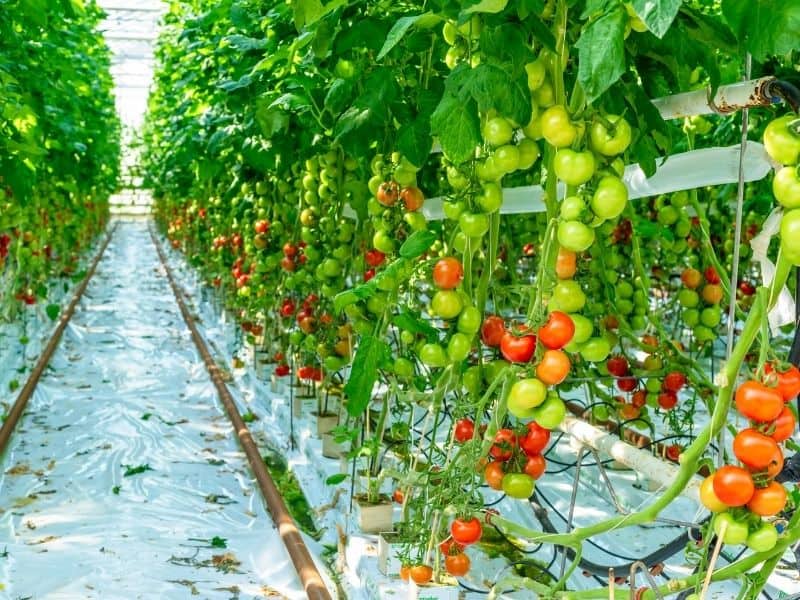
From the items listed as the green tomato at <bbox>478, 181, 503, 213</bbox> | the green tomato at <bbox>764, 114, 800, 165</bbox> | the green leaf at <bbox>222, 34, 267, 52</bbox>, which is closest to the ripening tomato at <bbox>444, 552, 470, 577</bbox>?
the green tomato at <bbox>478, 181, 503, 213</bbox>

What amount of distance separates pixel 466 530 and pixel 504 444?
0.81 feet

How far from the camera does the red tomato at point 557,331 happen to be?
1.42 metres

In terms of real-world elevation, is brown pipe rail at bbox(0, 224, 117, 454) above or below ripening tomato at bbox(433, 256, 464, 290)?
below

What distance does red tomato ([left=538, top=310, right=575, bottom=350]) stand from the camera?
142cm

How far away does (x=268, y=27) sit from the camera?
3285mm

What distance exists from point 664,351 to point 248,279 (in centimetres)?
341

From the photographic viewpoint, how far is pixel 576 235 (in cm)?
139

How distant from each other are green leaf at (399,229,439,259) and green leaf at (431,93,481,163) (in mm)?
403

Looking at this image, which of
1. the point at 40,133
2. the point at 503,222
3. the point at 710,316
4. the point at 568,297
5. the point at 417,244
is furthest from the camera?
the point at 40,133

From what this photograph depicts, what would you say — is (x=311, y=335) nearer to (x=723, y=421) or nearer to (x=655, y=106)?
(x=655, y=106)

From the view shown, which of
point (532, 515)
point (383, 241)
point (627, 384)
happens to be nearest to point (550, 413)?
point (383, 241)

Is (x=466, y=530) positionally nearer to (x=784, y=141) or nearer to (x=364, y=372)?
(x=364, y=372)

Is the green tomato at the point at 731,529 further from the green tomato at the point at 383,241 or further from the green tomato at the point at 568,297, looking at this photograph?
the green tomato at the point at 383,241

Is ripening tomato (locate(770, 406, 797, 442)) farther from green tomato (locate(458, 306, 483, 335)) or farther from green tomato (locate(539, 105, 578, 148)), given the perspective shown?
green tomato (locate(458, 306, 483, 335))
